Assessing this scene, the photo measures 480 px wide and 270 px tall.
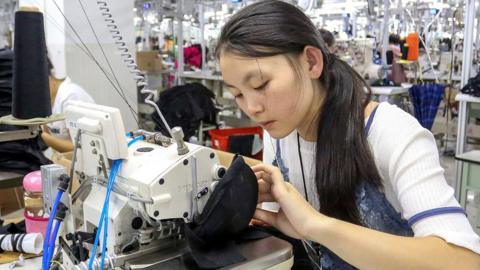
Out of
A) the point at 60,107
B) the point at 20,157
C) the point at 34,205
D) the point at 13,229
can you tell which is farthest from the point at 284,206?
the point at 60,107

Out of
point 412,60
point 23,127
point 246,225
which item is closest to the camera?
point 246,225

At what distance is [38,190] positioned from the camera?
1.37 metres

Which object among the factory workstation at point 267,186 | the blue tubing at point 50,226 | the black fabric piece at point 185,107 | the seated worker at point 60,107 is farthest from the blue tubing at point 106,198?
the black fabric piece at point 185,107

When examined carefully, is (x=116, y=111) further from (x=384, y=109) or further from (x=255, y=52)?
(x=384, y=109)

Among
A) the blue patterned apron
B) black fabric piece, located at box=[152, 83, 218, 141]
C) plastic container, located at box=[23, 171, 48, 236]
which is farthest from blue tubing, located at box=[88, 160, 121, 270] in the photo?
black fabric piece, located at box=[152, 83, 218, 141]

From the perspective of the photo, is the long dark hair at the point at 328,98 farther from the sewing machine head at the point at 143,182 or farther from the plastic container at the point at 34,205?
the plastic container at the point at 34,205

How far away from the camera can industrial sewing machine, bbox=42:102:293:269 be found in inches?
36.2

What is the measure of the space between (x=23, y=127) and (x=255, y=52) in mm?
963

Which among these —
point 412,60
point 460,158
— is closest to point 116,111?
point 460,158

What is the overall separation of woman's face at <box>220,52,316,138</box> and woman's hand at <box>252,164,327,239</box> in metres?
0.12

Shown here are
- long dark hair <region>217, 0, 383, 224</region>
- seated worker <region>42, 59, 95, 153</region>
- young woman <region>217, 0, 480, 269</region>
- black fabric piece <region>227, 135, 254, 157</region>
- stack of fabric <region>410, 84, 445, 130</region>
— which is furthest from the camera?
stack of fabric <region>410, 84, 445, 130</region>

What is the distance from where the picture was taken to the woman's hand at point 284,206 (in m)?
0.91

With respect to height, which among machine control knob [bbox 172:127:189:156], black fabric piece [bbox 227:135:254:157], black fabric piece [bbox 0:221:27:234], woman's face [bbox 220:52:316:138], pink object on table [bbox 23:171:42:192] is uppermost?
woman's face [bbox 220:52:316:138]

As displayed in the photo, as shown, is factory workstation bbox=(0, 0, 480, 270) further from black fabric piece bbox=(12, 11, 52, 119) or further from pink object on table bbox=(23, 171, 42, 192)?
black fabric piece bbox=(12, 11, 52, 119)
